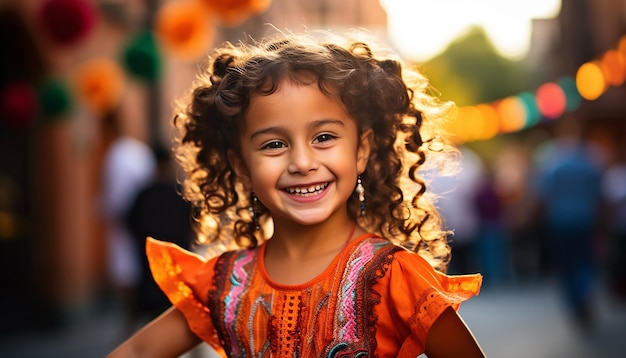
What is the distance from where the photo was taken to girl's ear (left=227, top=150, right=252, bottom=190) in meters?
2.76

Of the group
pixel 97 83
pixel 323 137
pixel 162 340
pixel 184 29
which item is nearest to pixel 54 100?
pixel 97 83

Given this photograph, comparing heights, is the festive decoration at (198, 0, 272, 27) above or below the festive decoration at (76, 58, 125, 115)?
above

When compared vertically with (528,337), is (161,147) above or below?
above

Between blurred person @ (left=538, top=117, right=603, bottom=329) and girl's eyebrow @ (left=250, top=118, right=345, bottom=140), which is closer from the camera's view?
girl's eyebrow @ (left=250, top=118, right=345, bottom=140)

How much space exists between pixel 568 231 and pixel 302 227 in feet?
22.4

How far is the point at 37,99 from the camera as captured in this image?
10273mm

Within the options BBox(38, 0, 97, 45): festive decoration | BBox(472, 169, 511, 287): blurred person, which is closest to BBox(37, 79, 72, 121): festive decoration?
BBox(38, 0, 97, 45): festive decoration

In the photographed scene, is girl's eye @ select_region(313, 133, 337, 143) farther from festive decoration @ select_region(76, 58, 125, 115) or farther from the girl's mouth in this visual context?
festive decoration @ select_region(76, 58, 125, 115)

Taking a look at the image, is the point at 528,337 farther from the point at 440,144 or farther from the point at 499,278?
the point at 440,144

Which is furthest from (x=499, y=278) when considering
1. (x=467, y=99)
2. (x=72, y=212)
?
(x=467, y=99)

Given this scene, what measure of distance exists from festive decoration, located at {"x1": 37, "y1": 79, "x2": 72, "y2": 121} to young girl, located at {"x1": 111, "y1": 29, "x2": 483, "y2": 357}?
6.86m

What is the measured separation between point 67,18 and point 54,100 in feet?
6.90

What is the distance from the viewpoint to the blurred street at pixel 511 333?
7879 mm

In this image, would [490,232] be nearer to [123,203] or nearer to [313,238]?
[123,203]
